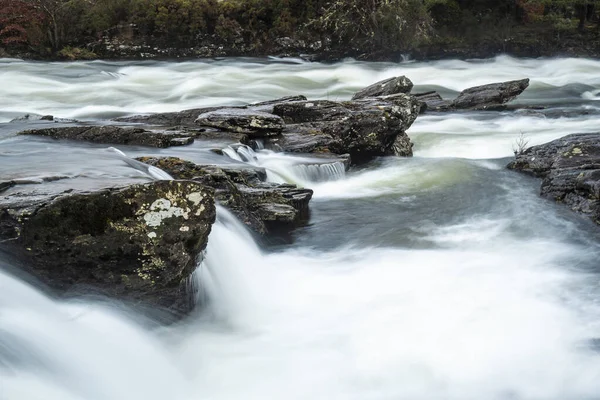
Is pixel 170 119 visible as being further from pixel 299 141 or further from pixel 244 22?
pixel 244 22

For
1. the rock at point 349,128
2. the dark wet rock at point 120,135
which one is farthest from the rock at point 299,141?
the dark wet rock at point 120,135

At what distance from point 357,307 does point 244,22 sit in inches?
906

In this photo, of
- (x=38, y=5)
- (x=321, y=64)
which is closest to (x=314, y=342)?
(x=321, y=64)

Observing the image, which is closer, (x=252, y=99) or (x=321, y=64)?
(x=252, y=99)

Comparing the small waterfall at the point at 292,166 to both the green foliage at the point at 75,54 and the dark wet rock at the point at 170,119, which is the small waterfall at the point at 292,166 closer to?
the dark wet rock at the point at 170,119

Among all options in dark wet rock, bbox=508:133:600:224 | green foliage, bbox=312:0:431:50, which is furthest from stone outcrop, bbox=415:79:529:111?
green foliage, bbox=312:0:431:50

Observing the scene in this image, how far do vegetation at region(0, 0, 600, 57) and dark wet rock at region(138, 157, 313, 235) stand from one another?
18.2m

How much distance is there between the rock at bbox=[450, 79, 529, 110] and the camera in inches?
655

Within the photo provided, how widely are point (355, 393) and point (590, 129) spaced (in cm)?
1150

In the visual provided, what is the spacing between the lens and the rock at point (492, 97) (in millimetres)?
16641

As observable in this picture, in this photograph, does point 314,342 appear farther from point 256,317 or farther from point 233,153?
point 233,153

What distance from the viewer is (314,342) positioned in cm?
525

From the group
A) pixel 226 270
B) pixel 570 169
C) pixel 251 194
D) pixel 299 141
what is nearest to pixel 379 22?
pixel 299 141

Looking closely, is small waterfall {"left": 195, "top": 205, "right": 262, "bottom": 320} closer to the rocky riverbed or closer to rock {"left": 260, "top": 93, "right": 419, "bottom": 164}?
the rocky riverbed
